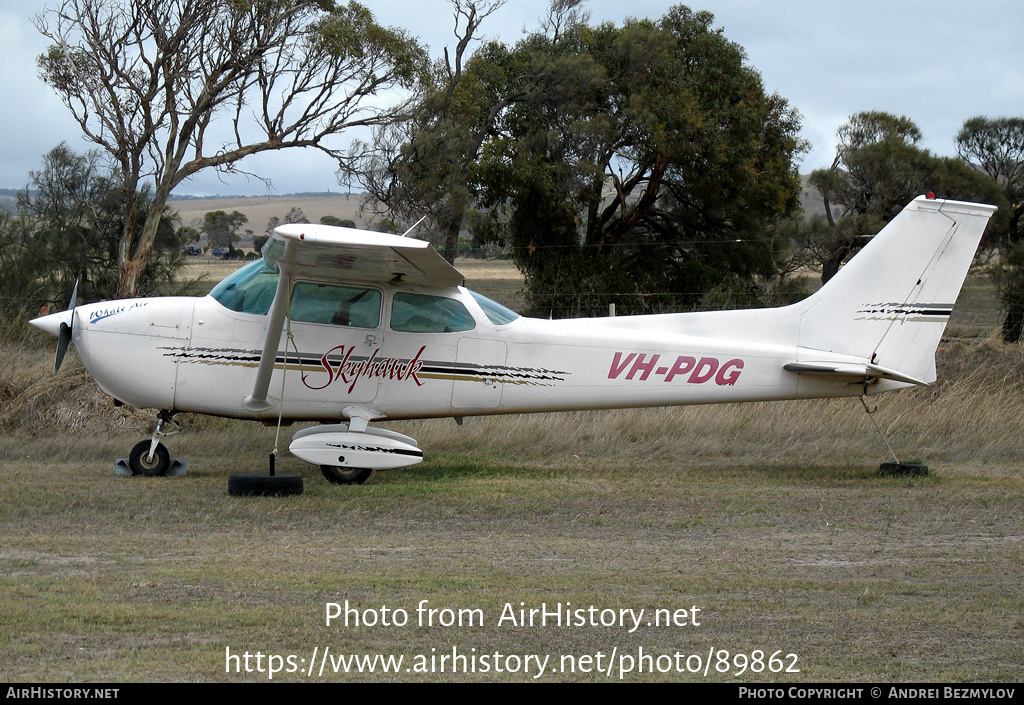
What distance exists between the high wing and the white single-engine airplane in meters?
0.04

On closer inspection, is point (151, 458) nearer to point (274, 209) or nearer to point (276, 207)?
point (274, 209)

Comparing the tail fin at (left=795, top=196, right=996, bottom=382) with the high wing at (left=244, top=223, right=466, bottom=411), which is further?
the tail fin at (left=795, top=196, right=996, bottom=382)

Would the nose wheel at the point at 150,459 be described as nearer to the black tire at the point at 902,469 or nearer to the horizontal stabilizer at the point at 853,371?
the horizontal stabilizer at the point at 853,371

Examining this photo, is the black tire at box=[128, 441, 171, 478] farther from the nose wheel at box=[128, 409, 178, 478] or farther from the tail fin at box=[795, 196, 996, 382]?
the tail fin at box=[795, 196, 996, 382]

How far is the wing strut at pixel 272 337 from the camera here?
814 centimetres

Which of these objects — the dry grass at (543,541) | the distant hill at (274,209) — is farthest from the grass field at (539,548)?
the distant hill at (274,209)

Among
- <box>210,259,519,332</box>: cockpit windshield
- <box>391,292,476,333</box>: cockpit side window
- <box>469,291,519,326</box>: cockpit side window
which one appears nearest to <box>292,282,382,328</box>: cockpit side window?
<box>210,259,519,332</box>: cockpit windshield

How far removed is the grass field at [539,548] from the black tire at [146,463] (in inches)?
7.5

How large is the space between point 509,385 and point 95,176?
18729 millimetres

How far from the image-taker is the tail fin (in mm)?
9156

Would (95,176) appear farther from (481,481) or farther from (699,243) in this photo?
(481,481)

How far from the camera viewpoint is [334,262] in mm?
8492
